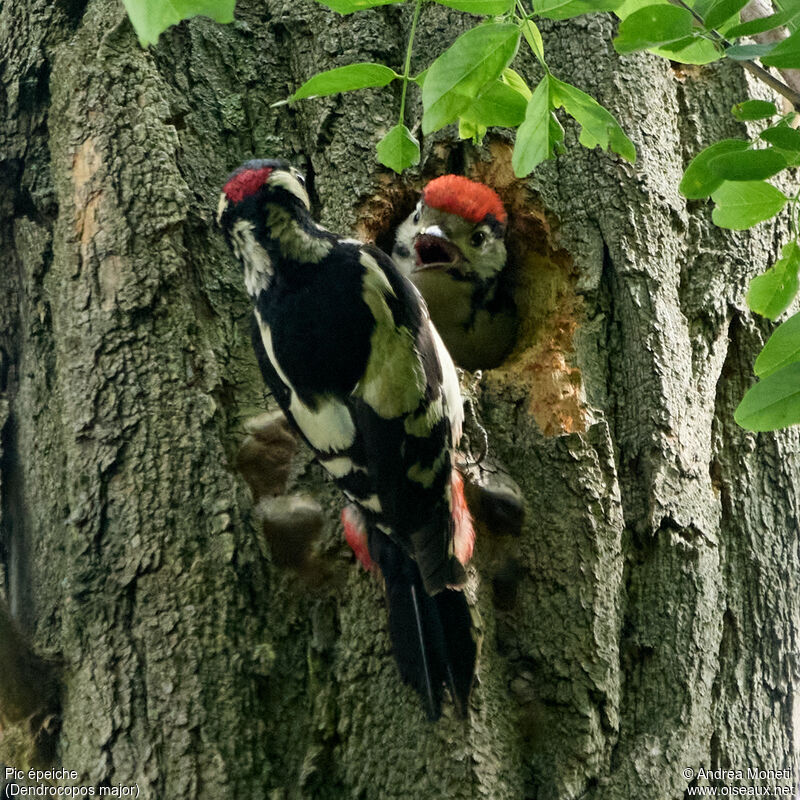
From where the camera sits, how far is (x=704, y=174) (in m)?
1.43

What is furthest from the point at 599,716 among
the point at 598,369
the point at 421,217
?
the point at 421,217

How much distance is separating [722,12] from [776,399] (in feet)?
1.74

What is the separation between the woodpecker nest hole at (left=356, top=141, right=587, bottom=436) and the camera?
2311 millimetres

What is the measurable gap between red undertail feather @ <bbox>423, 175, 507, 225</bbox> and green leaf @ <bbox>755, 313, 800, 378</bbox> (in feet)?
4.58

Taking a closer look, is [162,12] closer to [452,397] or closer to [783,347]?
[783,347]

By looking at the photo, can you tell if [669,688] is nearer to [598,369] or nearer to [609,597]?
[609,597]

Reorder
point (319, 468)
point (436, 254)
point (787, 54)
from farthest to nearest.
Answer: point (436, 254) → point (319, 468) → point (787, 54)

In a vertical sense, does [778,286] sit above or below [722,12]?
below

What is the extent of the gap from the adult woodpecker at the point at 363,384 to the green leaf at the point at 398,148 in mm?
539

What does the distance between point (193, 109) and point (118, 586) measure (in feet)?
4.18

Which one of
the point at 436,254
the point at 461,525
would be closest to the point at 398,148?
the point at 461,525

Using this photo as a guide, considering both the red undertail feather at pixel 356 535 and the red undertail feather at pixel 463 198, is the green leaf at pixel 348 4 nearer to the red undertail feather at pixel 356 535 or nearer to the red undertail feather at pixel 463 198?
the red undertail feather at pixel 356 535

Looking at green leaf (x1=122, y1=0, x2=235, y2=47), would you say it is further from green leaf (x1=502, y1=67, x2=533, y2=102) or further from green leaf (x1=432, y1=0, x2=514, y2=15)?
green leaf (x1=502, y1=67, x2=533, y2=102)

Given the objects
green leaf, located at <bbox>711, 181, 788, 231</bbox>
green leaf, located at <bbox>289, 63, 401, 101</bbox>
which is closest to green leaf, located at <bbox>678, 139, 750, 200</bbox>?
green leaf, located at <bbox>711, 181, 788, 231</bbox>
